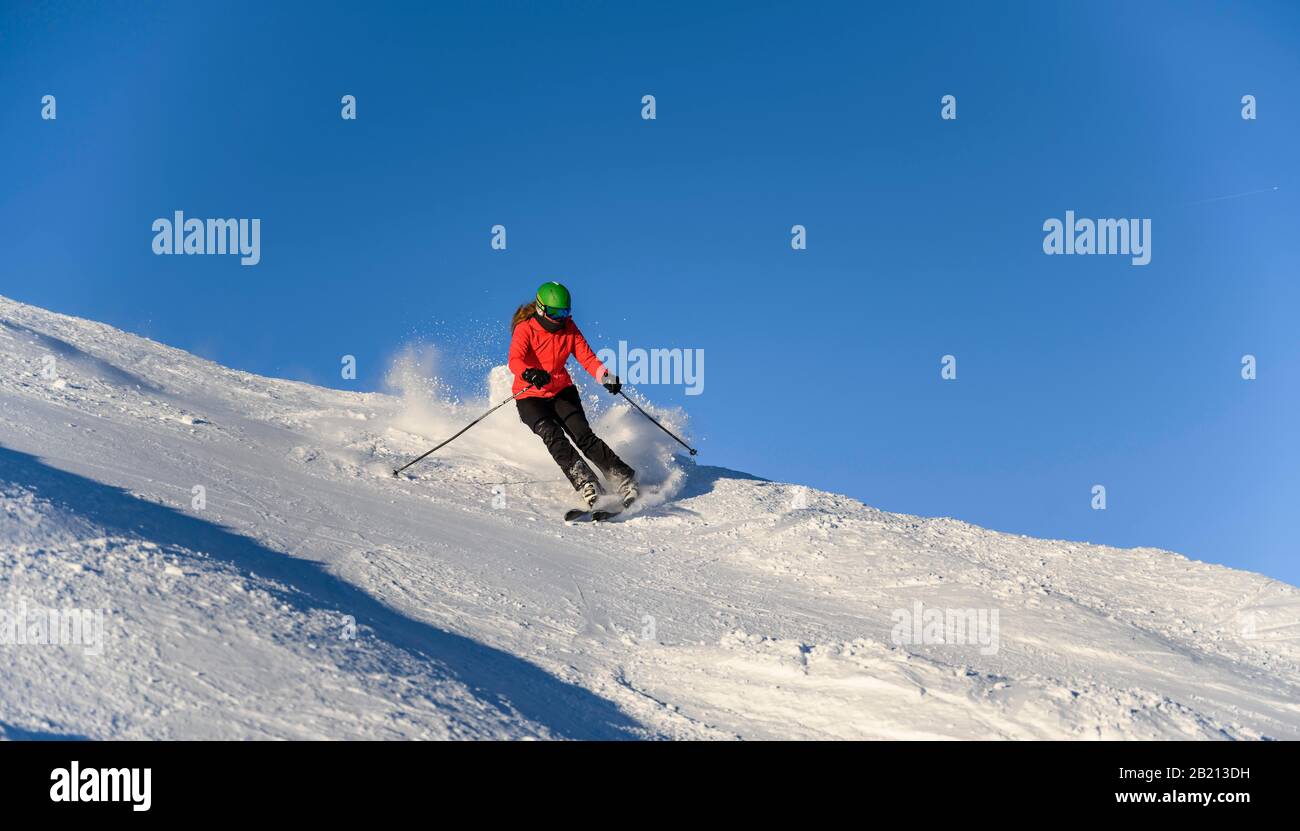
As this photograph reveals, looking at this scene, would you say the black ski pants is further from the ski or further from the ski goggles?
the ski goggles

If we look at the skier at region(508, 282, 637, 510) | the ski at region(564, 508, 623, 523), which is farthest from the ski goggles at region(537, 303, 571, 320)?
the ski at region(564, 508, 623, 523)

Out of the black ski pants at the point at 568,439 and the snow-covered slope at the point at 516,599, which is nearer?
the snow-covered slope at the point at 516,599

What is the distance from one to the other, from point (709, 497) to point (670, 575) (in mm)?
2859

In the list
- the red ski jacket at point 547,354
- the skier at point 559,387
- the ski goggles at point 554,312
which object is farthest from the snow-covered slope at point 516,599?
the ski goggles at point 554,312

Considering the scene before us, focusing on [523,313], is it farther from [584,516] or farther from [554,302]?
[584,516]

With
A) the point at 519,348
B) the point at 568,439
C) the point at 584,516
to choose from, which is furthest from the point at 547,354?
the point at 584,516

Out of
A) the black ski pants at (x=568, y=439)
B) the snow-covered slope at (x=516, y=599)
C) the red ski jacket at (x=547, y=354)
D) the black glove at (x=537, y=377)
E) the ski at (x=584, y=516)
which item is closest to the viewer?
the snow-covered slope at (x=516, y=599)

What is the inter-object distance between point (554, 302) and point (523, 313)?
1.26 ft

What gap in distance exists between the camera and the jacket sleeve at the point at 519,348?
10.7 meters

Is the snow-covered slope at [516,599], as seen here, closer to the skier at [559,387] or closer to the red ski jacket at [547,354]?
the skier at [559,387]

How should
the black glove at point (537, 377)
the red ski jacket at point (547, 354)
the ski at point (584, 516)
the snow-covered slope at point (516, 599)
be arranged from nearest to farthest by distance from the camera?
the snow-covered slope at point (516, 599) < the ski at point (584, 516) < the black glove at point (537, 377) < the red ski jacket at point (547, 354)

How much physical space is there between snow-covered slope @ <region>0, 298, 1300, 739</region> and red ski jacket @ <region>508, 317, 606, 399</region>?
48.4 inches

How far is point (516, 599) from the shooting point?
7148 millimetres
